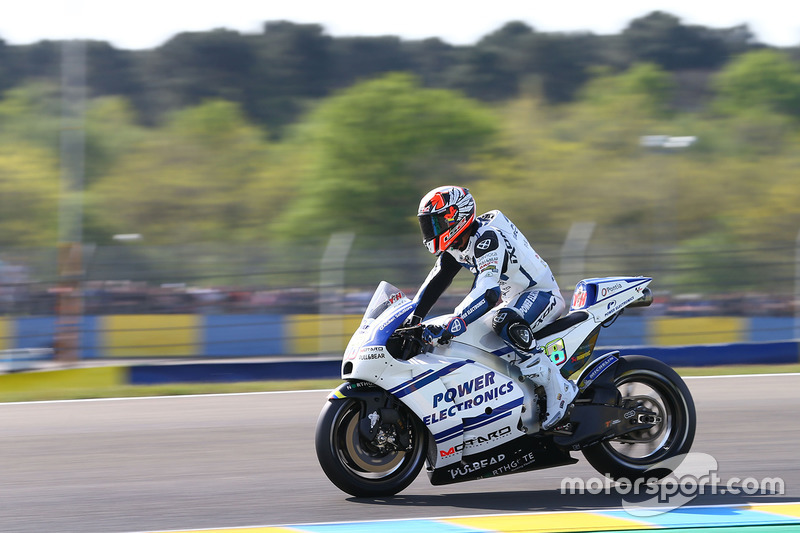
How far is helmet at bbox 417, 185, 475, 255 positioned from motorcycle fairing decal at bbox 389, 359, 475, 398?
27.5 inches

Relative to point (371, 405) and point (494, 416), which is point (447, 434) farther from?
point (371, 405)

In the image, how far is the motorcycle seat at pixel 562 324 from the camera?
20.1 ft

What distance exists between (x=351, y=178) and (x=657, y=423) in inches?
1170

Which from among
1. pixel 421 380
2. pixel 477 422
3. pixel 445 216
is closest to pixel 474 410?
pixel 477 422

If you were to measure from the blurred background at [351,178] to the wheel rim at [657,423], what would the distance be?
8.29m

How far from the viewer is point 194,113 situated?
42.7 meters

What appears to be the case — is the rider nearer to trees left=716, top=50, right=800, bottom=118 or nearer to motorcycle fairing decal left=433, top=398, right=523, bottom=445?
motorcycle fairing decal left=433, top=398, right=523, bottom=445

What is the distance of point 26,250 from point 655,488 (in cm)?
1302

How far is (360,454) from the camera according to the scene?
5.78m

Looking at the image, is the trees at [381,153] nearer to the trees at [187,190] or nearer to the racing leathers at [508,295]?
A: the trees at [187,190]

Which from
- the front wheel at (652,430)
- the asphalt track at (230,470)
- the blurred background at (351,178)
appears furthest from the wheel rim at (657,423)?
the blurred background at (351,178)

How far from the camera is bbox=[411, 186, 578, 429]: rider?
5.84 metres

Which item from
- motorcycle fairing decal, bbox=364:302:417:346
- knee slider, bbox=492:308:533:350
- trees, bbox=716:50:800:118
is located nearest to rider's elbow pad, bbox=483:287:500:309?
knee slider, bbox=492:308:533:350

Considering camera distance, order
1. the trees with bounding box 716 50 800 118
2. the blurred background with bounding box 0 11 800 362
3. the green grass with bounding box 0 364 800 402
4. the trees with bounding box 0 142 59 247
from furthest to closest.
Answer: the trees with bounding box 716 50 800 118 < the trees with bounding box 0 142 59 247 < the blurred background with bounding box 0 11 800 362 < the green grass with bounding box 0 364 800 402
